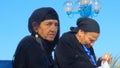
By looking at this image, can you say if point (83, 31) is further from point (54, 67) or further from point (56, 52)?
point (54, 67)

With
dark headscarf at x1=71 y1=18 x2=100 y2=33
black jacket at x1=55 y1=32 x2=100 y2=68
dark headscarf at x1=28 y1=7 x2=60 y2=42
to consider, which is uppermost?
dark headscarf at x1=28 y1=7 x2=60 y2=42

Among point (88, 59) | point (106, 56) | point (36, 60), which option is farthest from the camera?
point (106, 56)

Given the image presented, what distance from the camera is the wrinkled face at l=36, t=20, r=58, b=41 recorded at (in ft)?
10.1

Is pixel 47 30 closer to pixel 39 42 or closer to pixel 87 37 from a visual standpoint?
pixel 39 42

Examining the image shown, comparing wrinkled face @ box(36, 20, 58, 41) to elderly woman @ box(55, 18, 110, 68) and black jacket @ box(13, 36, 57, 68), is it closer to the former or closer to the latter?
black jacket @ box(13, 36, 57, 68)

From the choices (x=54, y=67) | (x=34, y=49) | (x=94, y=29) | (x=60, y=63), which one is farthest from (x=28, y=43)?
(x=94, y=29)

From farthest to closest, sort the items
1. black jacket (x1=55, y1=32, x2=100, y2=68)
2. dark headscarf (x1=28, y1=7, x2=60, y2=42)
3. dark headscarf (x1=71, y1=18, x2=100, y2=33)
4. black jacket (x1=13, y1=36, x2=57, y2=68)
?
dark headscarf (x1=71, y1=18, x2=100, y2=33) < black jacket (x1=55, y1=32, x2=100, y2=68) < dark headscarf (x1=28, y1=7, x2=60, y2=42) < black jacket (x1=13, y1=36, x2=57, y2=68)

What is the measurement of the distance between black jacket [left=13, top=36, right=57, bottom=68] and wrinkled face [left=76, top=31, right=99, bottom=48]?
514mm

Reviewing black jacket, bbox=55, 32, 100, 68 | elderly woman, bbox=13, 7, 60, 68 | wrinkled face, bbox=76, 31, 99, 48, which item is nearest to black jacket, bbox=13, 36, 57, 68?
elderly woman, bbox=13, 7, 60, 68

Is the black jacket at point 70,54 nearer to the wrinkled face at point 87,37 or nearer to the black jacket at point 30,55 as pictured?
the wrinkled face at point 87,37

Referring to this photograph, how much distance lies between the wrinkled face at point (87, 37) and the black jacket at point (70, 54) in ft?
0.14

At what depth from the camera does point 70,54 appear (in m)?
3.34

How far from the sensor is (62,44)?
3404 millimetres

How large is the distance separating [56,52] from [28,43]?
1.64 feet
